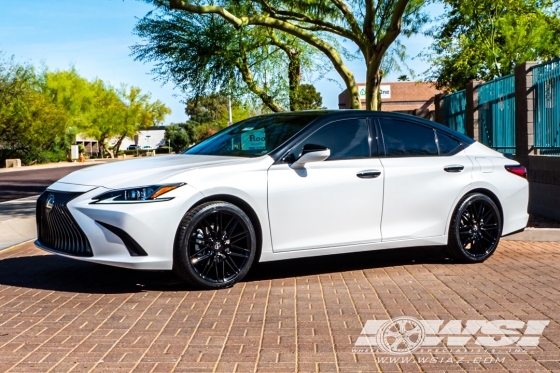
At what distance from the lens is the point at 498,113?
15.7 metres

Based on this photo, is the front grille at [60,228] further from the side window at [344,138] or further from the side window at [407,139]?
the side window at [407,139]

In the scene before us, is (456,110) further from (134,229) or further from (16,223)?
(134,229)

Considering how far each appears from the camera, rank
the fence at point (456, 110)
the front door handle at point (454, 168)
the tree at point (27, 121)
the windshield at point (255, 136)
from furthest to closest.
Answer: the tree at point (27, 121), the fence at point (456, 110), the front door handle at point (454, 168), the windshield at point (255, 136)

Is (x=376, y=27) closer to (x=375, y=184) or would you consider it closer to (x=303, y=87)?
Result: (x=303, y=87)

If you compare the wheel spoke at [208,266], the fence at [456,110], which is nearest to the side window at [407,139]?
the wheel spoke at [208,266]

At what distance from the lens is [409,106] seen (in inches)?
2437

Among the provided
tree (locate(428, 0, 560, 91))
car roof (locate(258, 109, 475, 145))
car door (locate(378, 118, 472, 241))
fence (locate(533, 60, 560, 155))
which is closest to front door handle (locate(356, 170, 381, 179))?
car door (locate(378, 118, 472, 241))

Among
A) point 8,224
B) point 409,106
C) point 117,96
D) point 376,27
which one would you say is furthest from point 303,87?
point 117,96

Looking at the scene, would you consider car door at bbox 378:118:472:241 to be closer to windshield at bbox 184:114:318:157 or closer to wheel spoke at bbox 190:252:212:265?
windshield at bbox 184:114:318:157

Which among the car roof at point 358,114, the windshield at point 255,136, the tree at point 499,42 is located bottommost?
the windshield at point 255,136

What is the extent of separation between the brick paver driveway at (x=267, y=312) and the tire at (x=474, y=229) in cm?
16

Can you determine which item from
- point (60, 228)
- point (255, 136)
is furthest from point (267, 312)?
point (255, 136)

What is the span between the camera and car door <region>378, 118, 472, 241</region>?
26.3 ft

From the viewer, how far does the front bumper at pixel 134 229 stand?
665 centimetres
